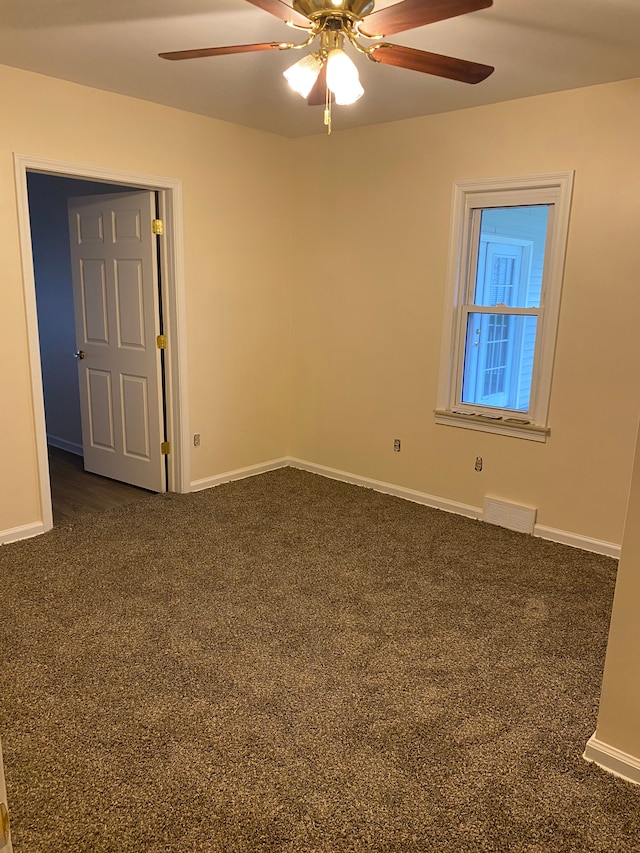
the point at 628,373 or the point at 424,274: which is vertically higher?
the point at 424,274

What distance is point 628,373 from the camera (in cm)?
353

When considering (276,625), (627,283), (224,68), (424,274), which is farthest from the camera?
(424,274)

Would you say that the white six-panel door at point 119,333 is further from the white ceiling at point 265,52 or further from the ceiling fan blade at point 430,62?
the ceiling fan blade at point 430,62

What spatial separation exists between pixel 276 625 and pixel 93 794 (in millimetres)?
1119

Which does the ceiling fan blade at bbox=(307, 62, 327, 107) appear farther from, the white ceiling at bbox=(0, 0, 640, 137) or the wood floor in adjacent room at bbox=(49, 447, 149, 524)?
the wood floor in adjacent room at bbox=(49, 447, 149, 524)

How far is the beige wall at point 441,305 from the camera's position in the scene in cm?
351

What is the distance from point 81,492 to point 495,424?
3017mm

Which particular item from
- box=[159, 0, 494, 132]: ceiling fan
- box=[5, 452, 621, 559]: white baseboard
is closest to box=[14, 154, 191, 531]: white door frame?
box=[5, 452, 621, 559]: white baseboard

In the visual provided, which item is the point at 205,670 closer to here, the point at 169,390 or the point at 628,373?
the point at 169,390

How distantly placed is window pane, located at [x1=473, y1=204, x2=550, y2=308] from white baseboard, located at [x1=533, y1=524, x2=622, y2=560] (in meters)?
1.41

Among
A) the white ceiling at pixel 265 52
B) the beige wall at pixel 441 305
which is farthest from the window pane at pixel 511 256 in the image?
the white ceiling at pixel 265 52

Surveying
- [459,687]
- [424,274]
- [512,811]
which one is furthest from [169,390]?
[512,811]

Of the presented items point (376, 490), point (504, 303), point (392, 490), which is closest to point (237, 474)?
point (376, 490)

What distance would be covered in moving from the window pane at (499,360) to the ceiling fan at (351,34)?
74.3 inches
